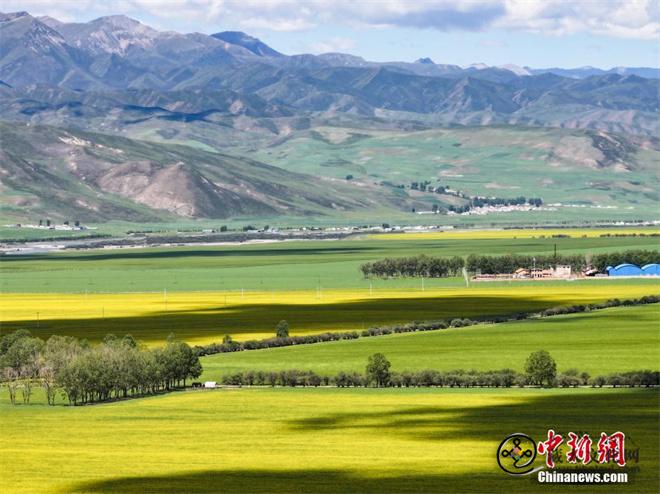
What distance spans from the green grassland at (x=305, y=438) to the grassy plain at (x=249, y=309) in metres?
35.8

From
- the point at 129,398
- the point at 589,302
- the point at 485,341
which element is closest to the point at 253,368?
the point at 129,398

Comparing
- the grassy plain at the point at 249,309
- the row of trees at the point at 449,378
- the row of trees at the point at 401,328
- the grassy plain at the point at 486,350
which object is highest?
the grassy plain at the point at 249,309

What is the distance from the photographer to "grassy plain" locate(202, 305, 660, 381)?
386 ft

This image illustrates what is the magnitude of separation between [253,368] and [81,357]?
15.7 meters

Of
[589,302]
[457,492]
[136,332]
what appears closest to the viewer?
[457,492]

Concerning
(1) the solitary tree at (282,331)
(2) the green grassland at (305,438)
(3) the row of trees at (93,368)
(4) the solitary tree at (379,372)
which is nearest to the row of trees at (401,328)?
(1) the solitary tree at (282,331)

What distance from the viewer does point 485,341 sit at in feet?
438

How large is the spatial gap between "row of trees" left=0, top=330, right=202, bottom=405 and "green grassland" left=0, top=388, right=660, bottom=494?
3300mm

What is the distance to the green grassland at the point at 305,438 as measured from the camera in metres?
73.9

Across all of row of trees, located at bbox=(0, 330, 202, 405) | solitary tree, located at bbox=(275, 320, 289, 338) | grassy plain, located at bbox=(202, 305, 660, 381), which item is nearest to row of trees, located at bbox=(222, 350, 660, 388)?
grassy plain, located at bbox=(202, 305, 660, 381)

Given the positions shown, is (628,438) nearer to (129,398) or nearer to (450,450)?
(450,450)

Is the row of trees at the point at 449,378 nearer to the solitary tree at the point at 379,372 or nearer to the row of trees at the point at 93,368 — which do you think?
the solitary tree at the point at 379,372

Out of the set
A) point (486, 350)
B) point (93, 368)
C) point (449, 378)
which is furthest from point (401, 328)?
point (93, 368)

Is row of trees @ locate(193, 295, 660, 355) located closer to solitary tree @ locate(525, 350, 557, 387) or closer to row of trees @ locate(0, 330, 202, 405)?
row of trees @ locate(0, 330, 202, 405)
